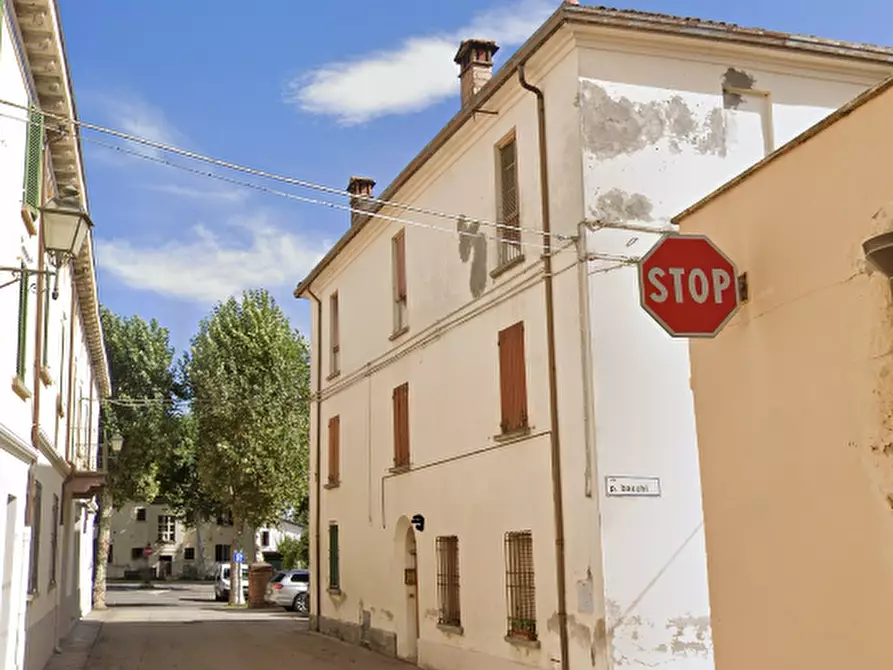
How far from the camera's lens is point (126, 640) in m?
22.6

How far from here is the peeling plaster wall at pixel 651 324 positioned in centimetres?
1123

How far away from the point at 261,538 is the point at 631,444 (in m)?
56.1

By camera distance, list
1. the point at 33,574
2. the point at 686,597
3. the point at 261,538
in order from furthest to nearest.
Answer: the point at 261,538
the point at 33,574
the point at 686,597

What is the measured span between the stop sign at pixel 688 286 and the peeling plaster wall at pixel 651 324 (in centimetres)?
422

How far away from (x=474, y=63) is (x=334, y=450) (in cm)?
1002

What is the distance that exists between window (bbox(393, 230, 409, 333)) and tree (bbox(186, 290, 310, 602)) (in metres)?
16.9

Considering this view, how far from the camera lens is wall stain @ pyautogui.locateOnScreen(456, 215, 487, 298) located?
1481cm

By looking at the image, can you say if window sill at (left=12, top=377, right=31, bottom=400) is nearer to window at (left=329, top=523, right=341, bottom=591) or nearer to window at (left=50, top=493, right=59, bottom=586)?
window at (left=50, top=493, right=59, bottom=586)

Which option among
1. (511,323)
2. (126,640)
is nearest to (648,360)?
(511,323)

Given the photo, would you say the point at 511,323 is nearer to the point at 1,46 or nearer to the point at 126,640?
the point at 1,46

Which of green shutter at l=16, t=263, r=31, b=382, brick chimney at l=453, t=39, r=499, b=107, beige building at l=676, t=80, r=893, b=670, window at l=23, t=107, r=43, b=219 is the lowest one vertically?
beige building at l=676, t=80, r=893, b=670

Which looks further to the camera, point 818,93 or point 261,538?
point 261,538

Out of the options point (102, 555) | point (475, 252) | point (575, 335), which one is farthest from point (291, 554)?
point (575, 335)

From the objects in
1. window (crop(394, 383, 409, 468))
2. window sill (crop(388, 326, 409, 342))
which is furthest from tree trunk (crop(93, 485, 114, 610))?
window sill (crop(388, 326, 409, 342))
